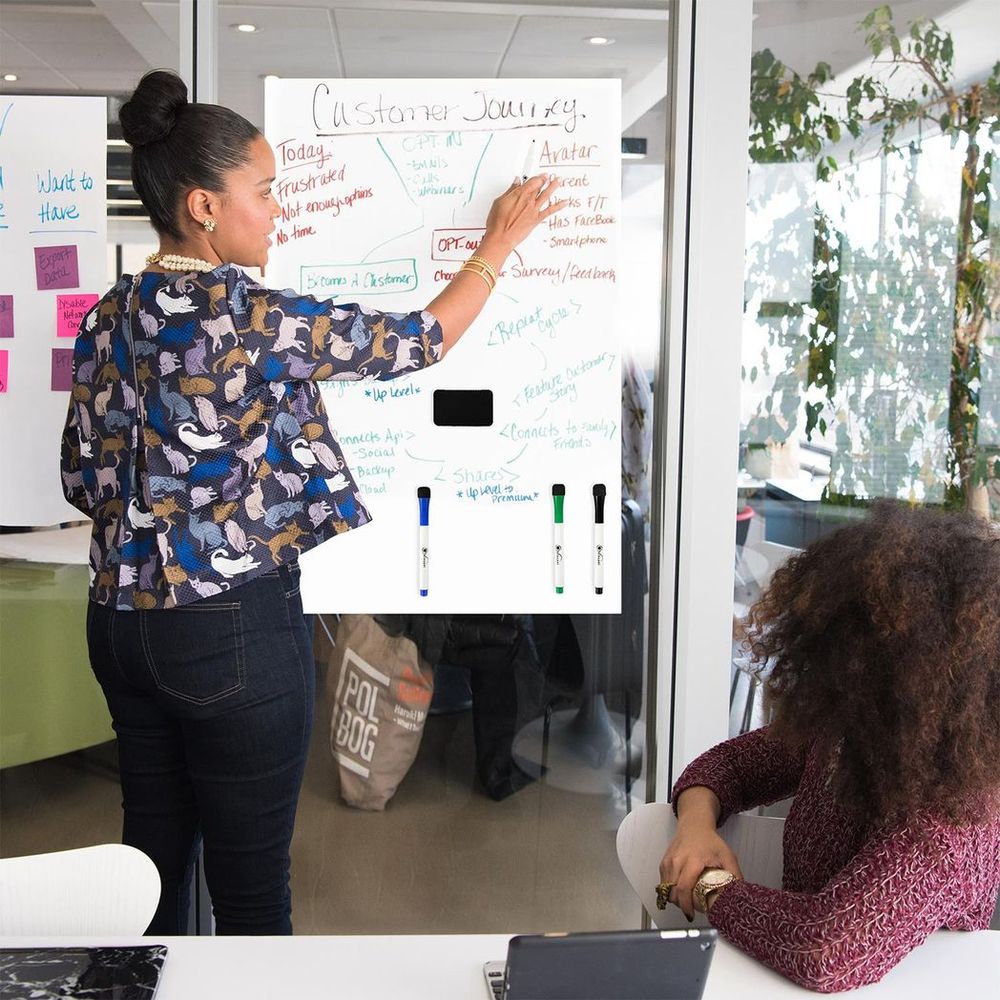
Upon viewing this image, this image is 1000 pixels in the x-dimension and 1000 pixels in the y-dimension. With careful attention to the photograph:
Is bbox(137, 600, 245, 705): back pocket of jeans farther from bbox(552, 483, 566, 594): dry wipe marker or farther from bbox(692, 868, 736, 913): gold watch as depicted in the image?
bbox(552, 483, 566, 594): dry wipe marker

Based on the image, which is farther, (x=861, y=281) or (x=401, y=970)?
(x=861, y=281)

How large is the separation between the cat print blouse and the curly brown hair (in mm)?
739

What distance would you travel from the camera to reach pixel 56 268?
7.83 feet

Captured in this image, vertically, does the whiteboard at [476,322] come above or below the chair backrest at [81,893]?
above

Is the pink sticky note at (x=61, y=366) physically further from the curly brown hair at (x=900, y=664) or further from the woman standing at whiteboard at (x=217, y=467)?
the curly brown hair at (x=900, y=664)

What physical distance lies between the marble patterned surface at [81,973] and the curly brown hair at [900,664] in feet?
2.42

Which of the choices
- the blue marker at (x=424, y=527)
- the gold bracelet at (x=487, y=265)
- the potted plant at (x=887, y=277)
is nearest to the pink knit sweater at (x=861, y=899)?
the gold bracelet at (x=487, y=265)

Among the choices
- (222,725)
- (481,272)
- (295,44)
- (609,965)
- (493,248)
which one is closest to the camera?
(609,965)

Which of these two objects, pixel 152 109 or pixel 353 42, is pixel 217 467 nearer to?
pixel 152 109

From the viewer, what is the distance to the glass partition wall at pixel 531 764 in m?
2.40

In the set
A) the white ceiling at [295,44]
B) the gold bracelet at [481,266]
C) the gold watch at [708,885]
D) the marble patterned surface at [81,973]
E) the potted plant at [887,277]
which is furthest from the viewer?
the potted plant at [887,277]

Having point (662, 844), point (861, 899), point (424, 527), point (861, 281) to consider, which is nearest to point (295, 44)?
point (424, 527)

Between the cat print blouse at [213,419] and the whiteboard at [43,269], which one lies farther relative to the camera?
the whiteboard at [43,269]

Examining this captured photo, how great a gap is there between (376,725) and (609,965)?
1.57 m
